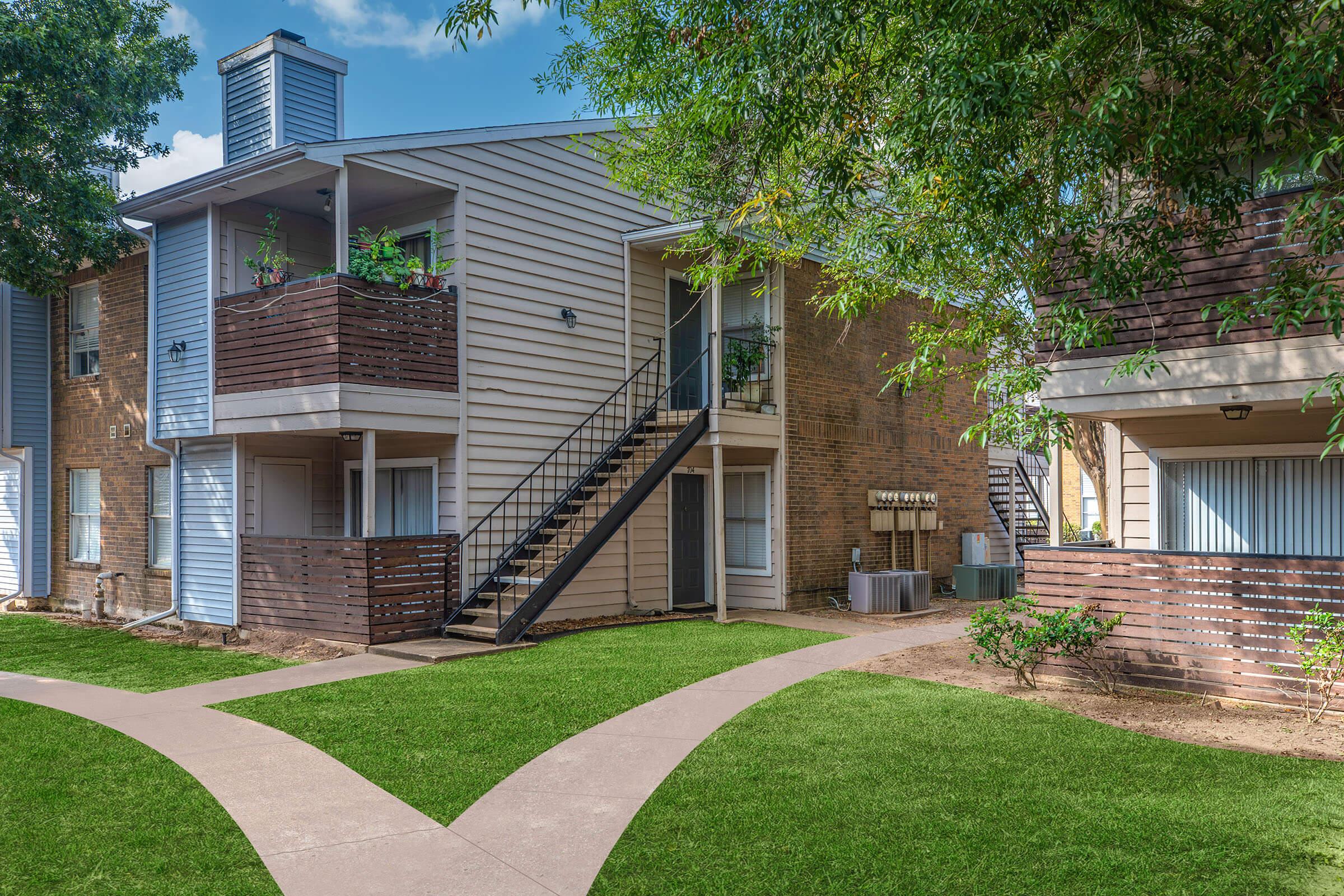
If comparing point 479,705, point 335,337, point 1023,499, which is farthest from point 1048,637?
point 1023,499

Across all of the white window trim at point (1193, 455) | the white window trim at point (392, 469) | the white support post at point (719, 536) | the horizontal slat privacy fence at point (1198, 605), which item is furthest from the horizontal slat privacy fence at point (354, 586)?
the white window trim at point (1193, 455)

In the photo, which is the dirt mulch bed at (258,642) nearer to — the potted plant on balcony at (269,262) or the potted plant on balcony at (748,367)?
the potted plant on balcony at (269,262)

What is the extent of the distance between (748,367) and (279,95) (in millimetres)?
7867

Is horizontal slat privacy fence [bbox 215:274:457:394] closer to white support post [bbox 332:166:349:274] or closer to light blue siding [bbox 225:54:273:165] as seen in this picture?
white support post [bbox 332:166:349:274]

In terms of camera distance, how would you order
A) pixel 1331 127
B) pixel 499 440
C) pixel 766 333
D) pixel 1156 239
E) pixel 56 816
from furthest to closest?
pixel 766 333 → pixel 499 440 → pixel 1156 239 → pixel 1331 127 → pixel 56 816

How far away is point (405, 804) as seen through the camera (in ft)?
19.2

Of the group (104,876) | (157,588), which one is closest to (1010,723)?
(104,876)

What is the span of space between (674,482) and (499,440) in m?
3.28

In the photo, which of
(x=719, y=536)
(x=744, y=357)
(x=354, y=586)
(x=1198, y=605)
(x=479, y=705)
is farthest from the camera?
(x=744, y=357)

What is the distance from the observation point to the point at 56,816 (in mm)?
5668

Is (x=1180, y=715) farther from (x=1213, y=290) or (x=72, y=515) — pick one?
(x=72, y=515)

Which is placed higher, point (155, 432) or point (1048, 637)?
point (155, 432)

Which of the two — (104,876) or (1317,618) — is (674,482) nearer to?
(1317,618)

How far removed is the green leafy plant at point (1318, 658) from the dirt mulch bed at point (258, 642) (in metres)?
9.31
